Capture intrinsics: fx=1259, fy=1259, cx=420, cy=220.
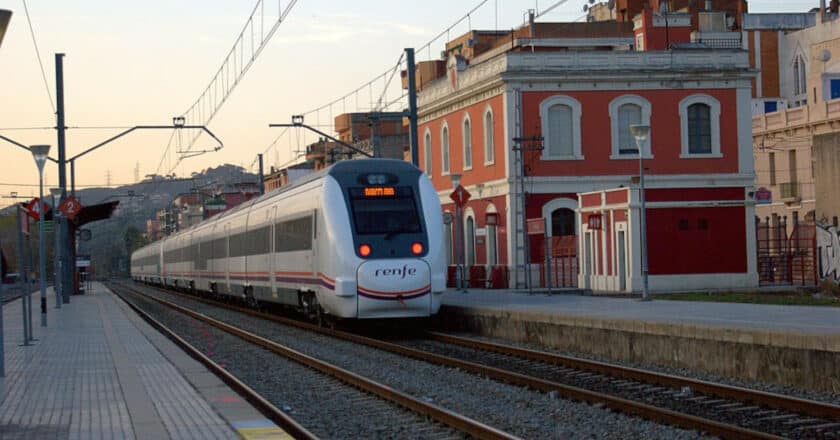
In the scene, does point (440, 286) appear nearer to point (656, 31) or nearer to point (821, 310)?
point (821, 310)

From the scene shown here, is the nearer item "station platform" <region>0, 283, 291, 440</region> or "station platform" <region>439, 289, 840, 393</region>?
"station platform" <region>0, 283, 291, 440</region>

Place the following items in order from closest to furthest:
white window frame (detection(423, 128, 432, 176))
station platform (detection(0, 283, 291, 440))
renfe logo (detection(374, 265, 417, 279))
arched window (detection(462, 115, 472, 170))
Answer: station platform (detection(0, 283, 291, 440)), renfe logo (detection(374, 265, 417, 279)), arched window (detection(462, 115, 472, 170)), white window frame (detection(423, 128, 432, 176))

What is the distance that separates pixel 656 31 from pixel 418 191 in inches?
1265

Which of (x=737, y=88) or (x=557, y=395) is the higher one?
(x=737, y=88)

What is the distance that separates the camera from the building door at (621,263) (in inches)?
1500

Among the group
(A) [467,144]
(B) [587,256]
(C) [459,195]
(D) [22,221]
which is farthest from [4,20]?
(A) [467,144]

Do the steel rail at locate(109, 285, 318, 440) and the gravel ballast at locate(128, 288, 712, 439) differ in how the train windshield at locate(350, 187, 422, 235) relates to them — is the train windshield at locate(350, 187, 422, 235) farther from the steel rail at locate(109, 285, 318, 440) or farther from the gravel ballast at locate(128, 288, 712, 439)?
the steel rail at locate(109, 285, 318, 440)

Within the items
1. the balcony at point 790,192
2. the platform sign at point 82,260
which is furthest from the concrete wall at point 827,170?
the platform sign at point 82,260

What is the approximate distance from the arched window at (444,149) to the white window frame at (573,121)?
8007 mm

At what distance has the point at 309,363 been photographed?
20234mm

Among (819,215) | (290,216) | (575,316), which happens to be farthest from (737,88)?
(575,316)

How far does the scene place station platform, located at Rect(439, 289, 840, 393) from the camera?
15781 mm

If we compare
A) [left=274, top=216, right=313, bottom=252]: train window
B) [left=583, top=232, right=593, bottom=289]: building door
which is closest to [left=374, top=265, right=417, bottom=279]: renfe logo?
[left=274, top=216, right=313, bottom=252]: train window

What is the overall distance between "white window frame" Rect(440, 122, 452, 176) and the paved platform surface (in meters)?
Result: 20.7
